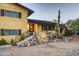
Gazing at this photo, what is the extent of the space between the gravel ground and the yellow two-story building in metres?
0.18

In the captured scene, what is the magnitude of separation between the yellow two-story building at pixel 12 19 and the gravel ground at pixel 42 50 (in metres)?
0.18

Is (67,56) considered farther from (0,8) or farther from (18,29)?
(0,8)

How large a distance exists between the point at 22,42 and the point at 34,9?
21.3 inches

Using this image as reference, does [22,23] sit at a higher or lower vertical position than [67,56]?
higher

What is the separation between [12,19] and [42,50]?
2.17 ft

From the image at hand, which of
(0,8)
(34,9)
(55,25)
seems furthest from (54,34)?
(0,8)

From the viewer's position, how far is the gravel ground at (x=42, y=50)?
5.43 metres

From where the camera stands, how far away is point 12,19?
17.7 ft

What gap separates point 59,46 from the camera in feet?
18.0

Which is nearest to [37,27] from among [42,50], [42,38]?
[42,38]

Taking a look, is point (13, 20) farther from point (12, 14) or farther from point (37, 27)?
point (37, 27)

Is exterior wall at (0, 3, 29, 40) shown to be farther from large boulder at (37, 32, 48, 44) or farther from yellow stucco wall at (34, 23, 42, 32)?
large boulder at (37, 32, 48, 44)

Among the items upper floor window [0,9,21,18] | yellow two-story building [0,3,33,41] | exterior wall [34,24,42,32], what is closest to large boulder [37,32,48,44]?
exterior wall [34,24,42,32]

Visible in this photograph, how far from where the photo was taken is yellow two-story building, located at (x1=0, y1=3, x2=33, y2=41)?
539 centimetres
